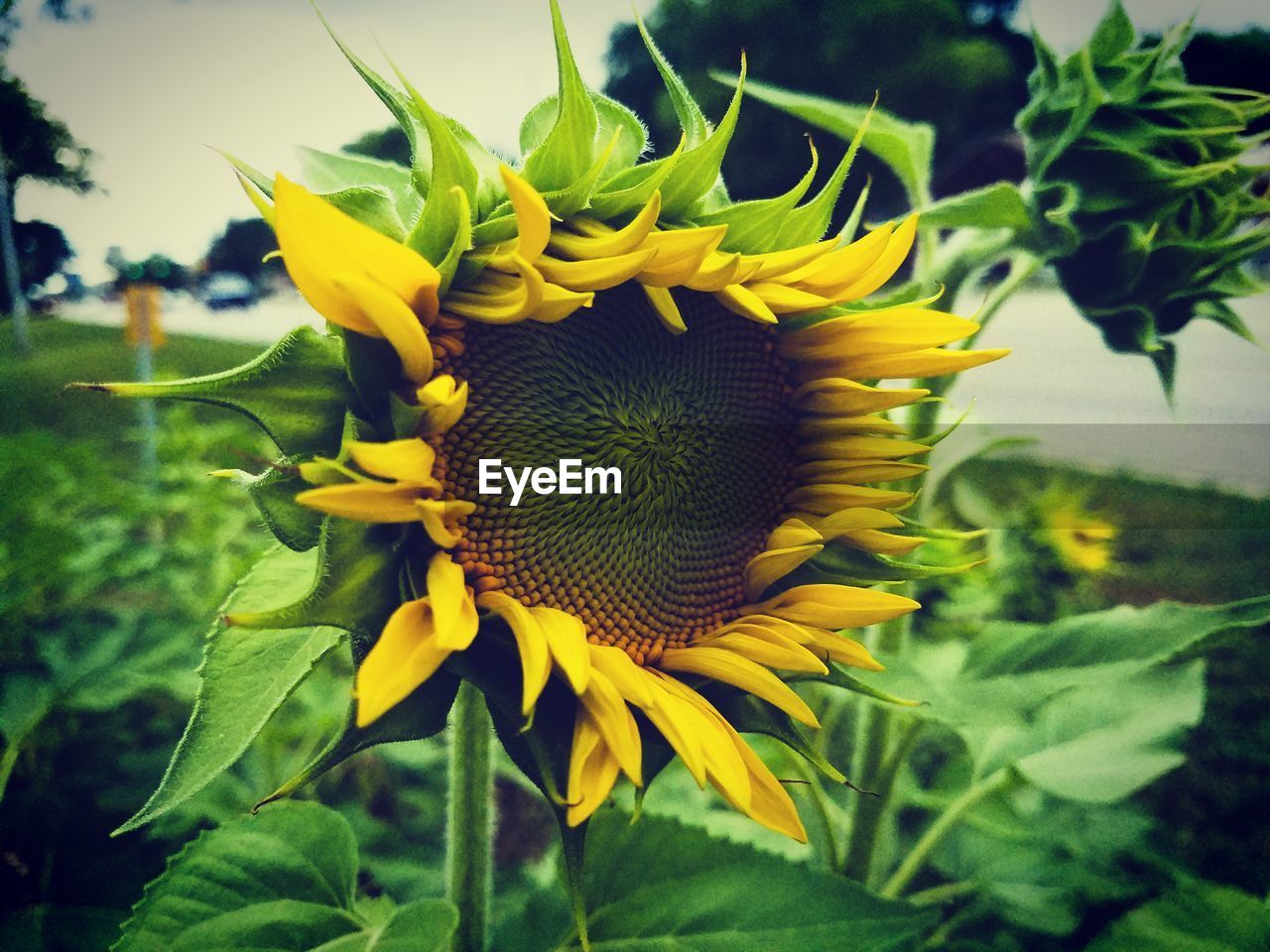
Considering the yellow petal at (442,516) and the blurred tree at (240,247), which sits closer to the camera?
the yellow petal at (442,516)

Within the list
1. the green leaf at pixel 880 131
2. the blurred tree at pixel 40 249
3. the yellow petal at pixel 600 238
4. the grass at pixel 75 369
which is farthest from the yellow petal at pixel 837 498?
the blurred tree at pixel 40 249

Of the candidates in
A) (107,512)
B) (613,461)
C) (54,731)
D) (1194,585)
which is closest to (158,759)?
(54,731)

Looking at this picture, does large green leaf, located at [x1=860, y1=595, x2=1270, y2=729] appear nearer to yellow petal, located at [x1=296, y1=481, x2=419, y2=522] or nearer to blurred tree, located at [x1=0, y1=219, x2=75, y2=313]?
yellow petal, located at [x1=296, y1=481, x2=419, y2=522]

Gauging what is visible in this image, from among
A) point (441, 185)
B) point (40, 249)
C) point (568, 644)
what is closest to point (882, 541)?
point (568, 644)

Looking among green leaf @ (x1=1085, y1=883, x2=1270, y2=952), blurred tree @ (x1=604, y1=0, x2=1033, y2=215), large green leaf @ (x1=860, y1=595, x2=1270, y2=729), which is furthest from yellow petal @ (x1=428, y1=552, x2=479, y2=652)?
blurred tree @ (x1=604, y1=0, x2=1033, y2=215)

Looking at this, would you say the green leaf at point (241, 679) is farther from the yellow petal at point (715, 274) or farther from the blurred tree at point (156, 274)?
the blurred tree at point (156, 274)

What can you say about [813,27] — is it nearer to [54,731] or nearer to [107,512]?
[107,512]
